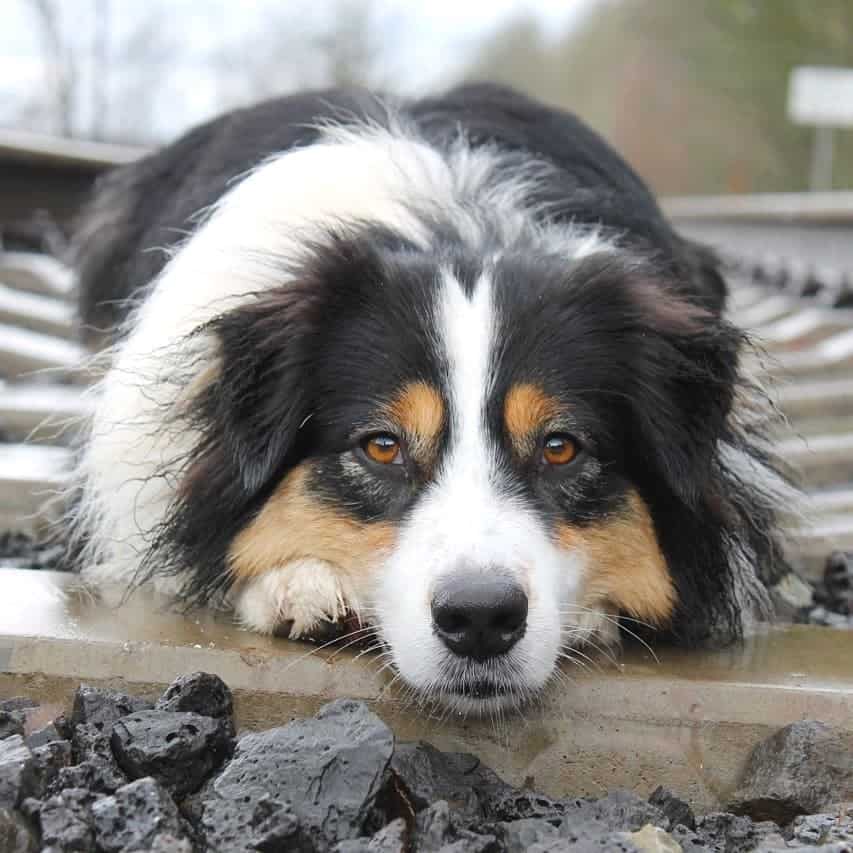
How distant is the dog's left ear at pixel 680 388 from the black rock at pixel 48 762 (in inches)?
59.9

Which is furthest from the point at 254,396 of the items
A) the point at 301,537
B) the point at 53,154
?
the point at 53,154

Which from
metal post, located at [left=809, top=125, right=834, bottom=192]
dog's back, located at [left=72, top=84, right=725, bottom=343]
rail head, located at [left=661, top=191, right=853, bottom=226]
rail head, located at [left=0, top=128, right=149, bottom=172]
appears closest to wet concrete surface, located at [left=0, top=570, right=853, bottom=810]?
dog's back, located at [left=72, top=84, right=725, bottom=343]

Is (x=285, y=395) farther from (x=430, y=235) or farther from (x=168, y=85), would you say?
(x=168, y=85)

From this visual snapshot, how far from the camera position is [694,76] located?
33031 mm

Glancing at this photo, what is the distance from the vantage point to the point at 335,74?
30.7 m

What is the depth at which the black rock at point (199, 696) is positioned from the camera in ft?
8.52

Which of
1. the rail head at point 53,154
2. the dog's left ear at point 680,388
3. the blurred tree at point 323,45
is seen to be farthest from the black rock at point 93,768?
the blurred tree at point 323,45

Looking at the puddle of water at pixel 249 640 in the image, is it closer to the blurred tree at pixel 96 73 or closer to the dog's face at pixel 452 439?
the dog's face at pixel 452 439

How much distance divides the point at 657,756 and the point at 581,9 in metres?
37.1

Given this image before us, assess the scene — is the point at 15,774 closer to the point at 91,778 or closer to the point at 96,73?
the point at 91,778

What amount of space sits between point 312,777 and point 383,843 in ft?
0.67

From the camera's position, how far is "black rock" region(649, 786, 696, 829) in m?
2.49

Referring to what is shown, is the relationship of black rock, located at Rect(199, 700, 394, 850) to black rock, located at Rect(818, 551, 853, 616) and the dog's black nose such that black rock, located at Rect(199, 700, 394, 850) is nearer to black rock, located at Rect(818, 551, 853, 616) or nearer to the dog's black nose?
the dog's black nose

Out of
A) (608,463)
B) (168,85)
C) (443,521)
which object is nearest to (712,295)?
(608,463)
